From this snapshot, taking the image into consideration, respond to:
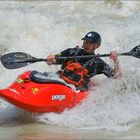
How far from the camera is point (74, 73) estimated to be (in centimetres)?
611

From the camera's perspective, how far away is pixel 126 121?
18.6 ft

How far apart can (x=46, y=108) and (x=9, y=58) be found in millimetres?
937

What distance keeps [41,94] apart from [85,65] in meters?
0.66

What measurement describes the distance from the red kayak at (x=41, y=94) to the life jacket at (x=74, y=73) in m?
0.12

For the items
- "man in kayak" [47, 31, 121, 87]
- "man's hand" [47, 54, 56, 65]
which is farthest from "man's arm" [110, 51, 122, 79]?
"man's hand" [47, 54, 56, 65]

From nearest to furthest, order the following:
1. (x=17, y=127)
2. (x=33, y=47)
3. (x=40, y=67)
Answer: (x=17, y=127)
(x=40, y=67)
(x=33, y=47)

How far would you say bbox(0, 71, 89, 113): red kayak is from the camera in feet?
18.6

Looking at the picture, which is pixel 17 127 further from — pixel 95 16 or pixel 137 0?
pixel 137 0

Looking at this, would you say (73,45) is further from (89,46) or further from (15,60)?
(89,46)

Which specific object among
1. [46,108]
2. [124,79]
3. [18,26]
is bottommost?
[46,108]

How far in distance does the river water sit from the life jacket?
20 cm

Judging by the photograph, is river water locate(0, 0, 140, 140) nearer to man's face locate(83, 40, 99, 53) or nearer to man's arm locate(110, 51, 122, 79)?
man's arm locate(110, 51, 122, 79)

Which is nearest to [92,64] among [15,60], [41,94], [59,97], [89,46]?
[89,46]

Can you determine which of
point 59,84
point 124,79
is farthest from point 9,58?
point 124,79
